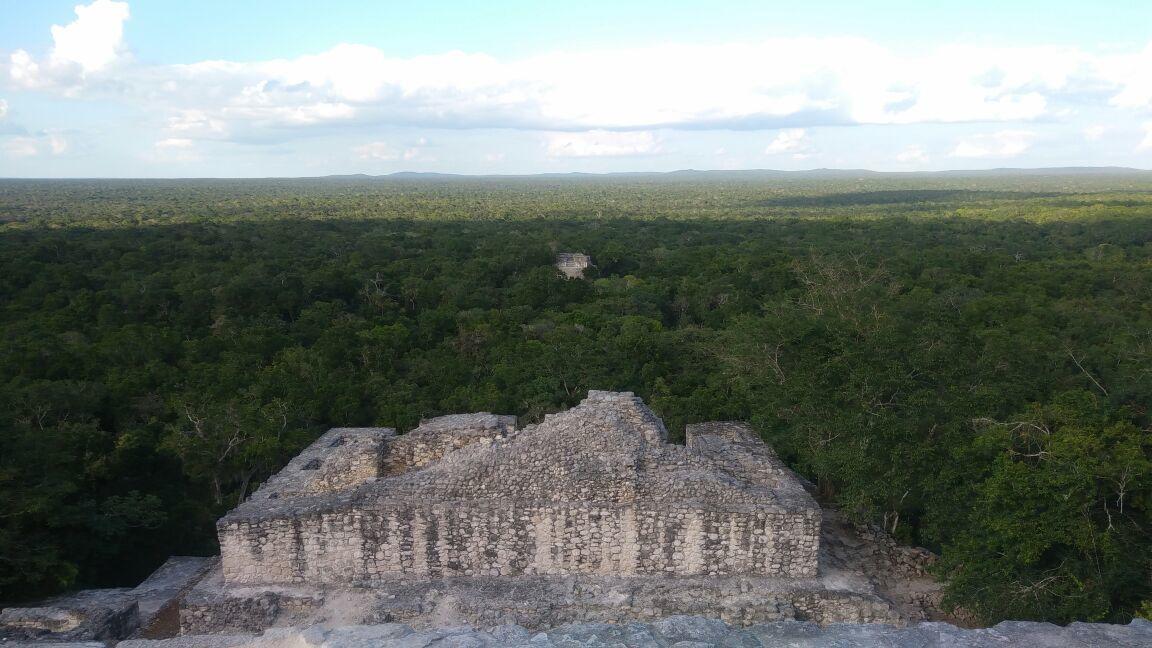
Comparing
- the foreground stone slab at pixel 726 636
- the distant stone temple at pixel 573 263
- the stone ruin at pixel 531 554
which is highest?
the foreground stone slab at pixel 726 636

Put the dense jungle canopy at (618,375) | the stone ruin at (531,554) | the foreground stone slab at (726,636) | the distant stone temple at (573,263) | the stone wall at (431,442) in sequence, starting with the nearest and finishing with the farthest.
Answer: the foreground stone slab at (726,636) → the stone ruin at (531,554) → the dense jungle canopy at (618,375) → the stone wall at (431,442) → the distant stone temple at (573,263)

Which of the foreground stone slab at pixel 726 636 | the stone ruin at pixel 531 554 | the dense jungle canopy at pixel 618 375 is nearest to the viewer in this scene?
the foreground stone slab at pixel 726 636

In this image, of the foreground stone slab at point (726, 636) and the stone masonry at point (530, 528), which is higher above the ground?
the foreground stone slab at point (726, 636)

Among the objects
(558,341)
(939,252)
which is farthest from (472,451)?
(939,252)

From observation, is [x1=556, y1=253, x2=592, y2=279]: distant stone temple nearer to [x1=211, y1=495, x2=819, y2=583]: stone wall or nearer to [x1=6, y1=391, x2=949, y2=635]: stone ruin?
[x1=6, y1=391, x2=949, y2=635]: stone ruin

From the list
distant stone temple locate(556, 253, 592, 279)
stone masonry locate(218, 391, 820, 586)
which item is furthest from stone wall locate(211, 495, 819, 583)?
distant stone temple locate(556, 253, 592, 279)

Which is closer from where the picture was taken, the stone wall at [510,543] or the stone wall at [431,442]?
the stone wall at [510,543]

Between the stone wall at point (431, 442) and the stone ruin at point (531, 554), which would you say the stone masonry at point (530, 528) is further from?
the stone wall at point (431, 442)

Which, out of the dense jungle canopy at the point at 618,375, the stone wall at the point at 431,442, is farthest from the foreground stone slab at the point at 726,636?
the stone wall at the point at 431,442
